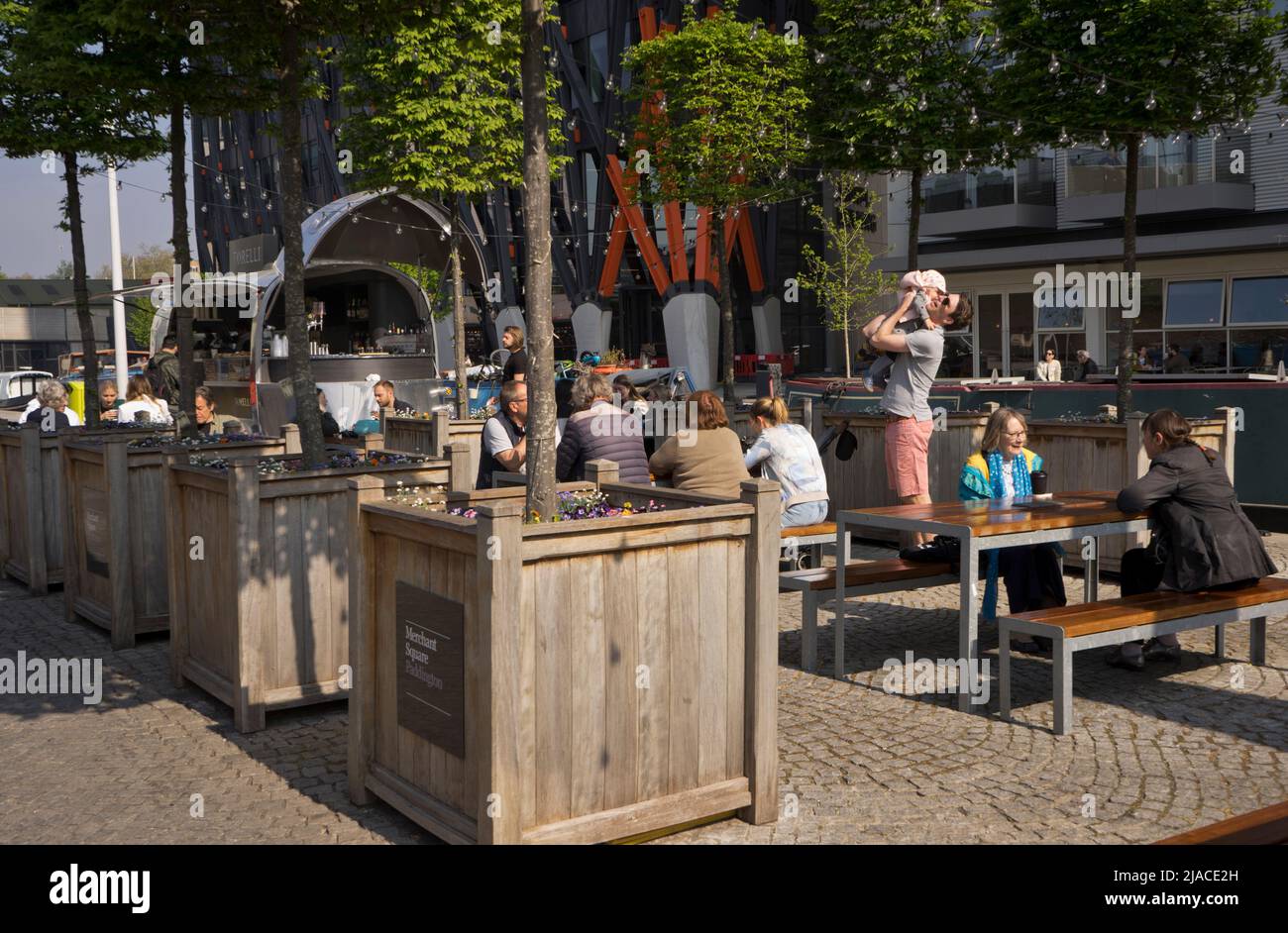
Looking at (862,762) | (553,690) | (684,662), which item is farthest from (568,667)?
(862,762)

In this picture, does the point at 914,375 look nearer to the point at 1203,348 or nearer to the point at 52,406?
the point at 52,406

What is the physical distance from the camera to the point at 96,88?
1024 cm

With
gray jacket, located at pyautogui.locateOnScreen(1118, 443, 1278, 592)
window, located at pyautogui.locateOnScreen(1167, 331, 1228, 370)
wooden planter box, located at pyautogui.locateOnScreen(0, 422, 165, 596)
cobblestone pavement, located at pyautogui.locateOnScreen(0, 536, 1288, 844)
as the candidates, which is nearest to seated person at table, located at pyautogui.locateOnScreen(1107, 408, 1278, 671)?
gray jacket, located at pyautogui.locateOnScreen(1118, 443, 1278, 592)

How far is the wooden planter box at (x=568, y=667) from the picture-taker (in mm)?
4578

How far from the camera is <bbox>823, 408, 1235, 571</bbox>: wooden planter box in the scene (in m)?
10.4

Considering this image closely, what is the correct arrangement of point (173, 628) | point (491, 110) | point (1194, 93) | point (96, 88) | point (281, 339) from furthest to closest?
point (281, 339) < point (491, 110) < point (1194, 93) < point (96, 88) < point (173, 628)

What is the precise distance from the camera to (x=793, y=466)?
9.55m

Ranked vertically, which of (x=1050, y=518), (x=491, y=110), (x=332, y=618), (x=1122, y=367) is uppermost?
(x=491, y=110)

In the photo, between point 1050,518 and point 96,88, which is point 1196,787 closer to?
point 1050,518

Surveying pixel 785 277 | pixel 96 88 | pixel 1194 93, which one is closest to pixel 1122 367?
pixel 1194 93

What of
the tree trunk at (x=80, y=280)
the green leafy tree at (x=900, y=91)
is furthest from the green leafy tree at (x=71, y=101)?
the green leafy tree at (x=900, y=91)

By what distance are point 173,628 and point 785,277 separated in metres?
43.6

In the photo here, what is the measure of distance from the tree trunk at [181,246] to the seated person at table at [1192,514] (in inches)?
274

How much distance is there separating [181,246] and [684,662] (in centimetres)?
692
